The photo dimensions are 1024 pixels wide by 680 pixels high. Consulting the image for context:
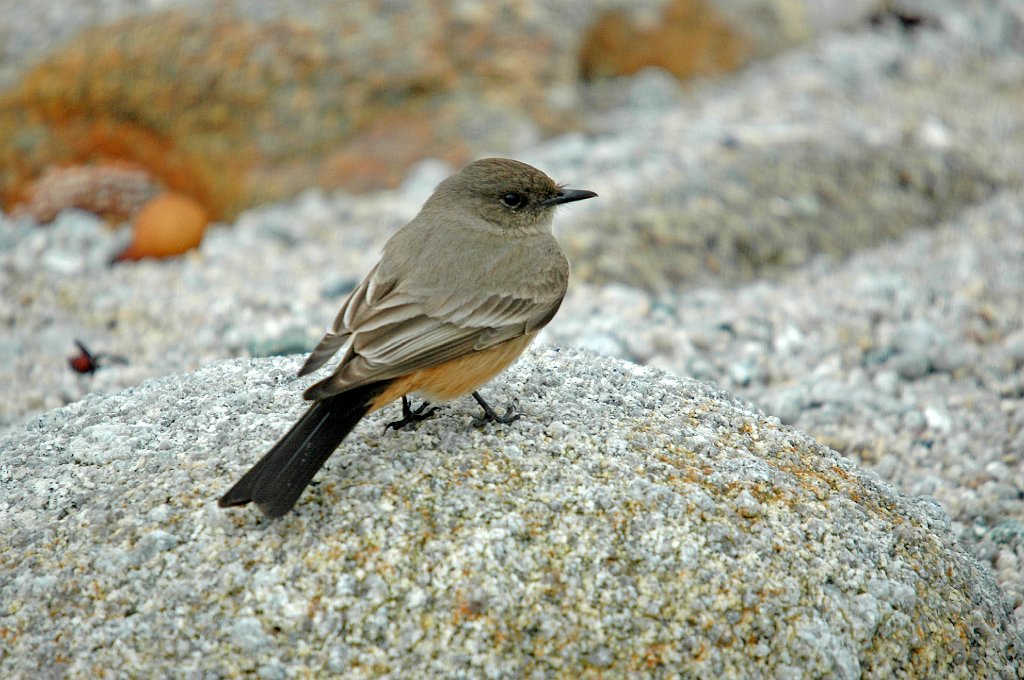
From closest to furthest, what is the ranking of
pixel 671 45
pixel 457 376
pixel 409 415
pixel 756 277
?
pixel 457 376 → pixel 409 415 → pixel 756 277 → pixel 671 45

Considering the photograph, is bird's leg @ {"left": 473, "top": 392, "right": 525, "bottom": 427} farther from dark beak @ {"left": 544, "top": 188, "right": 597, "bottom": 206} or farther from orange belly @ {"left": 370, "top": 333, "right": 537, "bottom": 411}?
dark beak @ {"left": 544, "top": 188, "right": 597, "bottom": 206}

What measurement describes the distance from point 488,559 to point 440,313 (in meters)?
1.14

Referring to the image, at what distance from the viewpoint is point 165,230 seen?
283 inches

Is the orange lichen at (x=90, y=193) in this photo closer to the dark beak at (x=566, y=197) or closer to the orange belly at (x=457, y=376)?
the dark beak at (x=566, y=197)

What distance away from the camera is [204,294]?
659 centimetres

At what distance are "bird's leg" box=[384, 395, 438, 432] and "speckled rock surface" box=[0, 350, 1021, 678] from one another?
0.22 ft

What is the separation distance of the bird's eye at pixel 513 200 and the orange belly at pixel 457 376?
2.92 feet

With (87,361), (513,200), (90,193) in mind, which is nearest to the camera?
(513,200)

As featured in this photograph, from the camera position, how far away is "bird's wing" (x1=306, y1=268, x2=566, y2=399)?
3545 mm

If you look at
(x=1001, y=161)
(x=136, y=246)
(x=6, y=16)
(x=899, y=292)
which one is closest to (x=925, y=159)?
(x=1001, y=161)

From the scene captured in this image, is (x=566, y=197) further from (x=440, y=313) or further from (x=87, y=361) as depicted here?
(x=87, y=361)

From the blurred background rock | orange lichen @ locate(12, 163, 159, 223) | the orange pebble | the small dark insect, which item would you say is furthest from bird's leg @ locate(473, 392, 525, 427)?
orange lichen @ locate(12, 163, 159, 223)

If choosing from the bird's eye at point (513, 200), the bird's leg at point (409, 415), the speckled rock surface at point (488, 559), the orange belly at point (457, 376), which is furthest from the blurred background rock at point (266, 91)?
the speckled rock surface at point (488, 559)

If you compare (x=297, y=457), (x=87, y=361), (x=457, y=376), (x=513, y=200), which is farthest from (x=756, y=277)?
(x=297, y=457)
